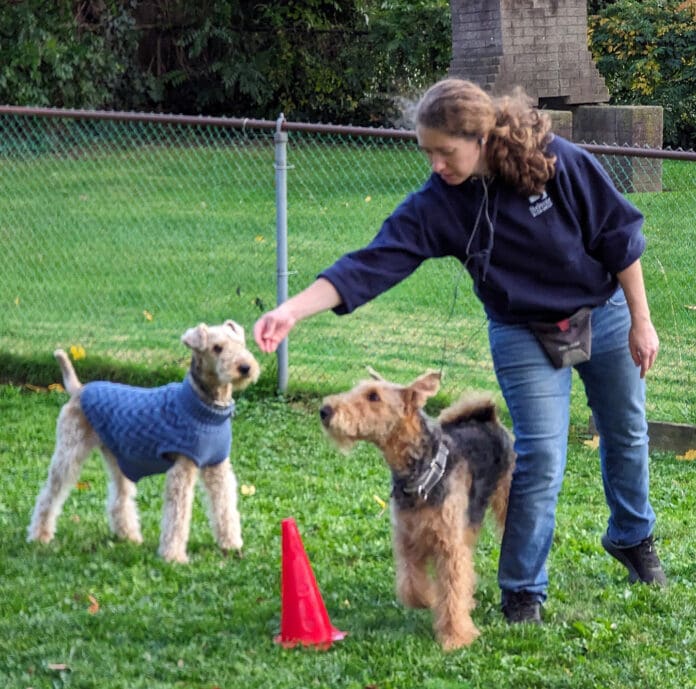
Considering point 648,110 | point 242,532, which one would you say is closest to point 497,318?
point 242,532

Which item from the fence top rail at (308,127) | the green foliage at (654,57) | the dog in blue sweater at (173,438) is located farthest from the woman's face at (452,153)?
the green foliage at (654,57)

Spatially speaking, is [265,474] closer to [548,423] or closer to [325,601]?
[325,601]

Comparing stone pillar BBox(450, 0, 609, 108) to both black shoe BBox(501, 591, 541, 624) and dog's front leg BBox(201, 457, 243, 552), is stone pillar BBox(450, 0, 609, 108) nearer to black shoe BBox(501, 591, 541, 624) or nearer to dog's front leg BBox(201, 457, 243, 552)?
dog's front leg BBox(201, 457, 243, 552)

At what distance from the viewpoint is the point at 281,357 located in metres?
7.97

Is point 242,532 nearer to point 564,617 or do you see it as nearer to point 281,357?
point 564,617

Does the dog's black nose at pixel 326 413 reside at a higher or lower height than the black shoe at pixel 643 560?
higher

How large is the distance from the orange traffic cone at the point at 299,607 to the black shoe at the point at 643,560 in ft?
3.97

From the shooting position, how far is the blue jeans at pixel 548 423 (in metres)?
4.27

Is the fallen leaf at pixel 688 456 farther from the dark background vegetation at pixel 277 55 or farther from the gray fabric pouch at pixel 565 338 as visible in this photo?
the dark background vegetation at pixel 277 55

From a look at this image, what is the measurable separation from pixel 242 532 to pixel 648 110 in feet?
31.9

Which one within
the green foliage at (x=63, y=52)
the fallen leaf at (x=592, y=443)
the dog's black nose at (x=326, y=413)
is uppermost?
the green foliage at (x=63, y=52)

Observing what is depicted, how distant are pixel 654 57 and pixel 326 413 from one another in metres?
14.6

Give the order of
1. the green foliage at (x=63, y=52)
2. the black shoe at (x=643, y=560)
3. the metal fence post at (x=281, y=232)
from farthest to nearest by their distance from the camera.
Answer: the green foliage at (x=63, y=52), the metal fence post at (x=281, y=232), the black shoe at (x=643, y=560)

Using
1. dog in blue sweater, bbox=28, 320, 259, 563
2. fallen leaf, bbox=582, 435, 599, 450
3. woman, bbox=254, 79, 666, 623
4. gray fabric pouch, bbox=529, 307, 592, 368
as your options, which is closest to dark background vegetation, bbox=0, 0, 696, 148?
fallen leaf, bbox=582, 435, 599, 450
